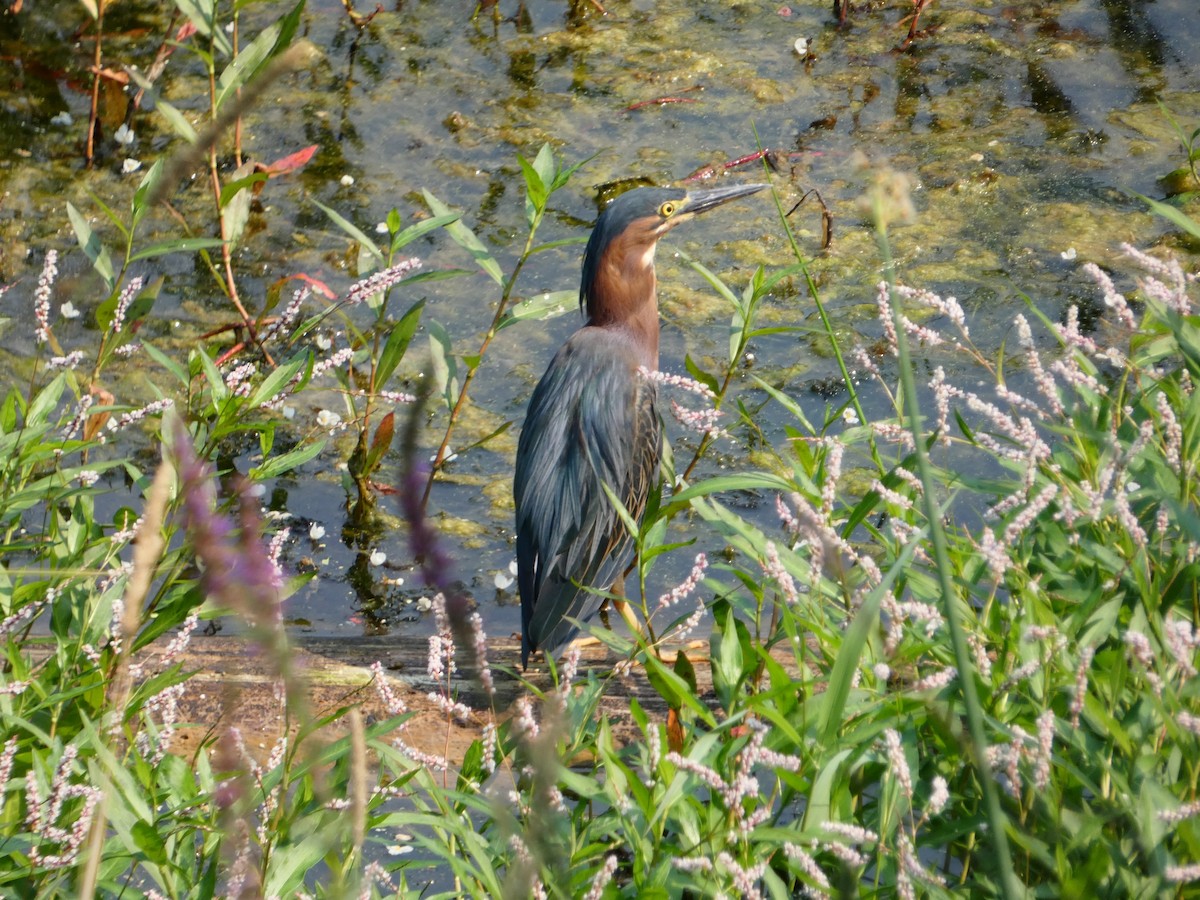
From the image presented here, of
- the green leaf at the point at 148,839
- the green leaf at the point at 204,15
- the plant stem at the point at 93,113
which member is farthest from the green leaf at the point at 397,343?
the plant stem at the point at 93,113

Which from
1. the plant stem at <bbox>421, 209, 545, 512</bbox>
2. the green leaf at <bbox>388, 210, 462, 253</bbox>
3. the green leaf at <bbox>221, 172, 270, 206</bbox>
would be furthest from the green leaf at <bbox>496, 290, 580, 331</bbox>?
the green leaf at <bbox>221, 172, 270, 206</bbox>

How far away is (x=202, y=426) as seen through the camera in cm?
273

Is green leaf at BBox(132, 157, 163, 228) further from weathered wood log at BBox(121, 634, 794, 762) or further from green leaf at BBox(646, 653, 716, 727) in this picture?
green leaf at BBox(646, 653, 716, 727)

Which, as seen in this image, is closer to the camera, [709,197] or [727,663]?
[727,663]

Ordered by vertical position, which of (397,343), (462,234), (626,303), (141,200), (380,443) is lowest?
(380,443)

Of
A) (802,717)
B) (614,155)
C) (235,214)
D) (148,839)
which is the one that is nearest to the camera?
(148,839)

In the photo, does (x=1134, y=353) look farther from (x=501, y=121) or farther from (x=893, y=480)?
(x=501, y=121)

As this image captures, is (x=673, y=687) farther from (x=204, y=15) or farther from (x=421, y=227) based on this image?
(x=204, y=15)

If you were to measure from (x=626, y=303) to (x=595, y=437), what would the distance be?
56cm

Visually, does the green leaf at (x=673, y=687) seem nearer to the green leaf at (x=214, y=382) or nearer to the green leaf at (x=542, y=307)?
the green leaf at (x=214, y=382)

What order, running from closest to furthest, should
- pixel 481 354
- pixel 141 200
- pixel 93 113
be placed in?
pixel 141 200 → pixel 481 354 → pixel 93 113

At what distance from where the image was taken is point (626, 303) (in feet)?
12.7

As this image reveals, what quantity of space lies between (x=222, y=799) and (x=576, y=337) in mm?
2726

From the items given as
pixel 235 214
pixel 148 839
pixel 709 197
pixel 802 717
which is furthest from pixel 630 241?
pixel 148 839
